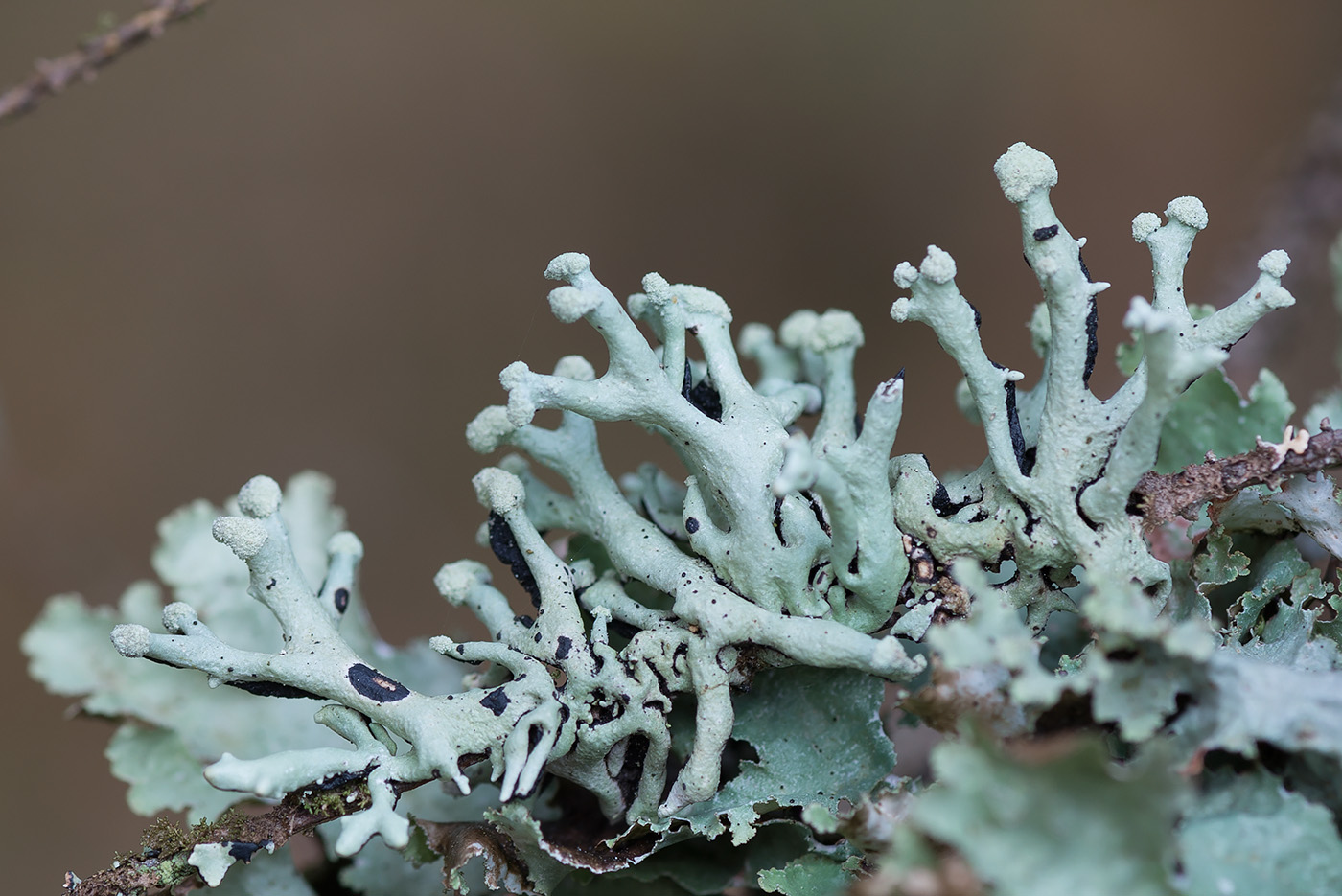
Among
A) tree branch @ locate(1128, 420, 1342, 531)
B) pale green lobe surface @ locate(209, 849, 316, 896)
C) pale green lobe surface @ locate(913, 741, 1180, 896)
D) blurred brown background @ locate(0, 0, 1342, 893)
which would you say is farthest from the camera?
blurred brown background @ locate(0, 0, 1342, 893)

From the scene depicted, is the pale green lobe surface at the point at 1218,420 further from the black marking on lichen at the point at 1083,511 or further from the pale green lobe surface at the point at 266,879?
the pale green lobe surface at the point at 266,879

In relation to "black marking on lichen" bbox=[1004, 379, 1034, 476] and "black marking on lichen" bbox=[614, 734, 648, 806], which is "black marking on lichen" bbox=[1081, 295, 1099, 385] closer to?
"black marking on lichen" bbox=[1004, 379, 1034, 476]

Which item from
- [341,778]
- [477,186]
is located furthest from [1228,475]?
[477,186]

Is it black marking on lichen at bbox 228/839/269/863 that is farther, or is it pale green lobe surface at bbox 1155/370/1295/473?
pale green lobe surface at bbox 1155/370/1295/473

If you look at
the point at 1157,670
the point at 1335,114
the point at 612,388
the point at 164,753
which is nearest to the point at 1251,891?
the point at 1157,670

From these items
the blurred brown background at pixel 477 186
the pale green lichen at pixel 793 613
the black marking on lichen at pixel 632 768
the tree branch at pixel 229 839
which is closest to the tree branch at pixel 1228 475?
the pale green lichen at pixel 793 613

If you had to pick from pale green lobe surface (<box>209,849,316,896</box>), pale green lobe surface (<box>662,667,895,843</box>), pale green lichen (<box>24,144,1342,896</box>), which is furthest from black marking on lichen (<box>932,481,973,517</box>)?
pale green lobe surface (<box>209,849,316,896</box>)
